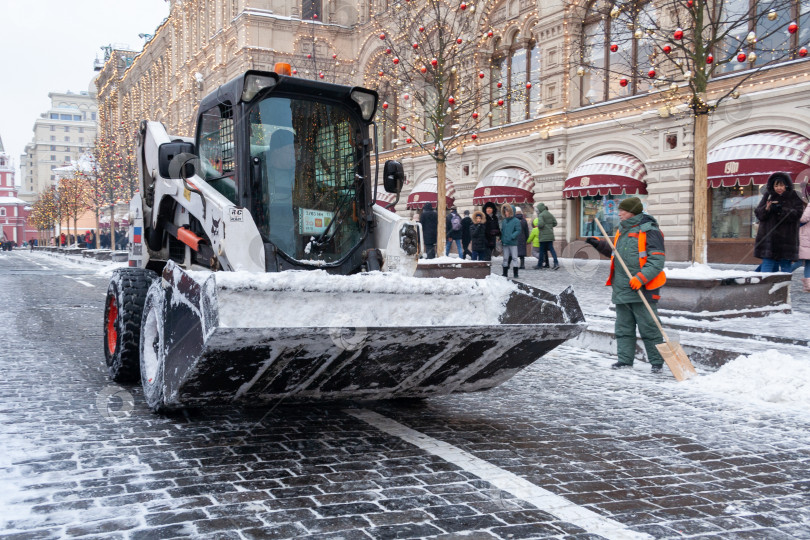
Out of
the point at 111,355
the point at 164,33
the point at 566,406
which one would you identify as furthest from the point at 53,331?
the point at 164,33

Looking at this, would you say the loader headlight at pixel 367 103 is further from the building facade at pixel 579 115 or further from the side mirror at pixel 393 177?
the building facade at pixel 579 115

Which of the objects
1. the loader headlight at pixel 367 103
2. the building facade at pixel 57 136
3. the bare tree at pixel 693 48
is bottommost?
the loader headlight at pixel 367 103

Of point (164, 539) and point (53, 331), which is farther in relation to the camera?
point (53, 331)

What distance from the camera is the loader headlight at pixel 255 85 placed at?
4.90 m

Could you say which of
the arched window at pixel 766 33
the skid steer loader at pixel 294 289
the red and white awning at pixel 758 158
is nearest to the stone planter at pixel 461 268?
the red and white awning at pixel 758 158

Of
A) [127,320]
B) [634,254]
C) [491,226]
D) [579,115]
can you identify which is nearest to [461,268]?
[491,226]

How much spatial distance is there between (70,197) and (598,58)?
52.4 meters

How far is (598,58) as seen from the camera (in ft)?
79.2

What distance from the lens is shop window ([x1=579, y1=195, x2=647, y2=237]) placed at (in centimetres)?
2384

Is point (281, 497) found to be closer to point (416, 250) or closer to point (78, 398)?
point (416, 250)

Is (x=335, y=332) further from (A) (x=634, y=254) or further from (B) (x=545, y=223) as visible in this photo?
(B) (x=545, y=223)

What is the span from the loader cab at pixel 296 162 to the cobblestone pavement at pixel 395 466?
1215 mm

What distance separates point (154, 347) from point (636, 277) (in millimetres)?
4516

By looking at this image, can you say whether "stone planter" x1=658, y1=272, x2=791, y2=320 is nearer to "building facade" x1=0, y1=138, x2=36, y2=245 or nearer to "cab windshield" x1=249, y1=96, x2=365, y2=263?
"cab windshield" x1=249, y1=96, x2=365, y2=263
